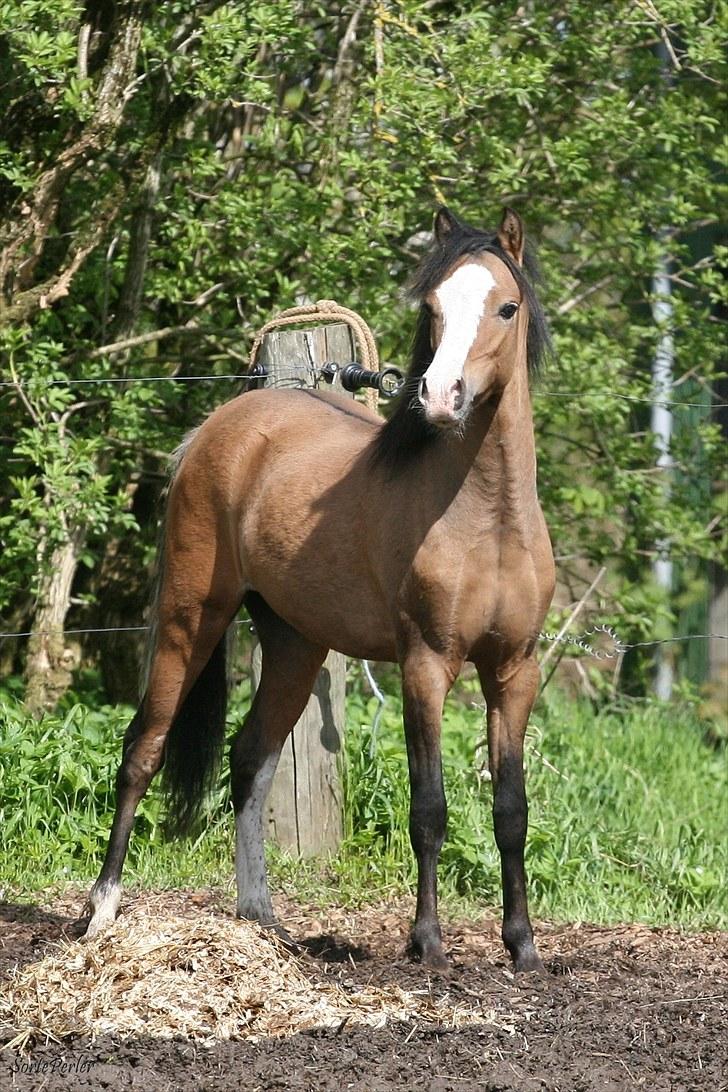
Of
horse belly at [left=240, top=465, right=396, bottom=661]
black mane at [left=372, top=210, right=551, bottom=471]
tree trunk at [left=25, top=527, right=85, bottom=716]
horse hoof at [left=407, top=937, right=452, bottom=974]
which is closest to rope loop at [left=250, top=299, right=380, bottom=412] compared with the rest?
horse belly at [left=240, top=465, right=396, bottom=661]

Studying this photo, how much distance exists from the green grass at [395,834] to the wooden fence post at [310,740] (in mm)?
111

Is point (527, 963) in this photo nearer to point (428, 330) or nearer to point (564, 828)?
point (564, 828)

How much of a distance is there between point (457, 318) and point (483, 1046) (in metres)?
1.85

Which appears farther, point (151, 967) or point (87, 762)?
point (87, 762)

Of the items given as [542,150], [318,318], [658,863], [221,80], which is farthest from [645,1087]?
[542,150]

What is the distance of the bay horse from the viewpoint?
12.9 feet

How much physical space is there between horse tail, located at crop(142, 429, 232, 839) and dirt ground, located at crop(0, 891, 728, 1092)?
76 cm

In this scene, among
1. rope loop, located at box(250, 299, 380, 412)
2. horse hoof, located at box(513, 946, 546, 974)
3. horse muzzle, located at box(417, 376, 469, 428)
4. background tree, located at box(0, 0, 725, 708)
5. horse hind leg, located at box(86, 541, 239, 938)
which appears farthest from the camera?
background tree, located at box(0, 0, 725, 708)

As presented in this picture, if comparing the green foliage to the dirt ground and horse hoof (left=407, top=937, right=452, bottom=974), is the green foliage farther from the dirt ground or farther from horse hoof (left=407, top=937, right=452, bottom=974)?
horse hoof (left=407, top=937, right=452, bottom=974)

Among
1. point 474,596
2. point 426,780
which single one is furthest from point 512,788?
point 474,596

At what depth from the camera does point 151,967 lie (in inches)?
150

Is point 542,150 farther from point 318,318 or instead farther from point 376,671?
point 376,671

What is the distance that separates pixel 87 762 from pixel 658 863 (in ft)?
7.86

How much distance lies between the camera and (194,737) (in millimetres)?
4965
